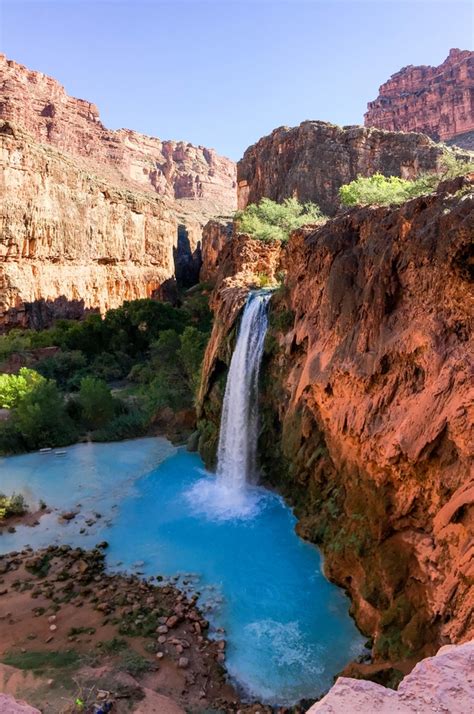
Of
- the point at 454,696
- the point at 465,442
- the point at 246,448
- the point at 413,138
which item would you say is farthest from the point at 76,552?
the point at 413,138

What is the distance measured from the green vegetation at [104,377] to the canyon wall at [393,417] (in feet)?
28.2

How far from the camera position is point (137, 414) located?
18938 millimetres

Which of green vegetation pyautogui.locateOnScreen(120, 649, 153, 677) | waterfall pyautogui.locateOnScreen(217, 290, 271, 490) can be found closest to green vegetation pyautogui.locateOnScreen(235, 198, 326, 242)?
waterfall pyautogui.locateOnScreen(217, 290, 271, 490)

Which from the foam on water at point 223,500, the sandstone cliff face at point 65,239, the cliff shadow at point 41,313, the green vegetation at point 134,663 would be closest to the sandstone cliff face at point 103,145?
the sandstone cliff face at point 65,239

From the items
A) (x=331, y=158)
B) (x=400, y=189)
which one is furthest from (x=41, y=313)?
(x=400, y=189)

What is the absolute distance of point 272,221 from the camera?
28.3 m

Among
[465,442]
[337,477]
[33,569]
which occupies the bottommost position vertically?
[33,569]

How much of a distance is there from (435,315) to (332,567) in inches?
204

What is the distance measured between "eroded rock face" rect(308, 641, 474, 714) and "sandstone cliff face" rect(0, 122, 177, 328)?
121 feet

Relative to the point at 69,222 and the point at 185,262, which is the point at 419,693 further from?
the point at 185,262

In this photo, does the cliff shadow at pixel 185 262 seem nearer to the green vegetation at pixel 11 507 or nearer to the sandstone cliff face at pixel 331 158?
the sandstone cliff face at pixel 331 158

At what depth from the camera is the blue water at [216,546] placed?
22.9ft

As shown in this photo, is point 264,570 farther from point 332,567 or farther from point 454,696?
point 454,696

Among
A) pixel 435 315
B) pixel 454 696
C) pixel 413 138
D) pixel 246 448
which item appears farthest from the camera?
pixel 413 138
